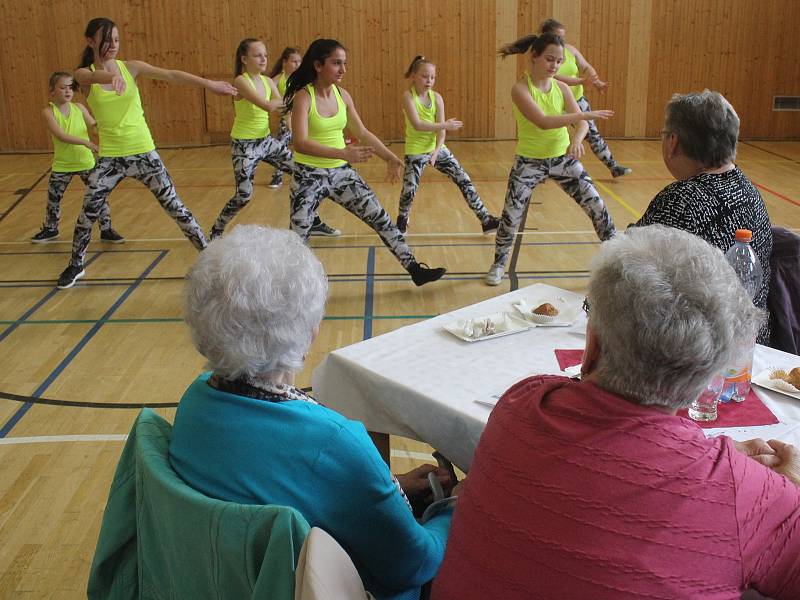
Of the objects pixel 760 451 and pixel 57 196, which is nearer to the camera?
pixel 760 451

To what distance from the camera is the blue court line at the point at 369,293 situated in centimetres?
467

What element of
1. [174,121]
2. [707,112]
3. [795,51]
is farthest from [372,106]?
[707,112]

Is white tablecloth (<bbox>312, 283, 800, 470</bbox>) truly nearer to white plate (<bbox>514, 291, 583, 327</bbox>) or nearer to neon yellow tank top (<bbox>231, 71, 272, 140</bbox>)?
white plate (<bbox>514, 291, 583, 327</bbox>)

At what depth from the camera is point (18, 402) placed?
12.6 feet

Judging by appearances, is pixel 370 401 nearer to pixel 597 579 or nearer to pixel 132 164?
pixel 597 579

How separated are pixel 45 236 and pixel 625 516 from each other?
661 cm

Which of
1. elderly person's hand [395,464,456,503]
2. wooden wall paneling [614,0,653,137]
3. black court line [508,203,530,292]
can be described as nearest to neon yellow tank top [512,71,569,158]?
black court line [508,203,530,292]

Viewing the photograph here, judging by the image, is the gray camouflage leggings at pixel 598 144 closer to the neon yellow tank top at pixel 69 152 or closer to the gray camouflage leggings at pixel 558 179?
the gray camouflage leggings at pixel 558 179

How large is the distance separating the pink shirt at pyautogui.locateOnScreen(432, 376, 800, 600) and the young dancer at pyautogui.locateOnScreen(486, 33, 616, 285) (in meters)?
3.85

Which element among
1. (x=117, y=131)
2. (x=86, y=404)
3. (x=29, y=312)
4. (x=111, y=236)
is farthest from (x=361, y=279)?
(x=111, y=236)

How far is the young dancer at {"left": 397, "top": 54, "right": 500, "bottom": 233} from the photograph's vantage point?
6473 mm

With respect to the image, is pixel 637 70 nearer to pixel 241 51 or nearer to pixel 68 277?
pixel 241 51

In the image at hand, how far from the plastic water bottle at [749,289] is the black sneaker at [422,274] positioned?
2.72 metres

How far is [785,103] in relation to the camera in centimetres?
1223
